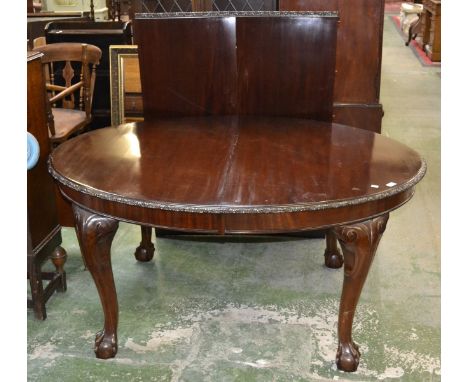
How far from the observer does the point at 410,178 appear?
1847 millimetres

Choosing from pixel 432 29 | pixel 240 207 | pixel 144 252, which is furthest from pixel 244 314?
pixel 432 29

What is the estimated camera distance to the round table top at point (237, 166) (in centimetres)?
170

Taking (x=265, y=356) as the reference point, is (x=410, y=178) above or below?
above

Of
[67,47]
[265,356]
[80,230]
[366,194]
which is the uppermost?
[67,47]

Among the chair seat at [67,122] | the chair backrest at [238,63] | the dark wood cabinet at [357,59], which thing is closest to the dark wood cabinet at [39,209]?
the chair backrest at [238,63]

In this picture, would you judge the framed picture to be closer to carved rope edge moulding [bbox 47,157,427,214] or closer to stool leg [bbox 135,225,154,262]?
stool leg [bbox 135,225,154,262]

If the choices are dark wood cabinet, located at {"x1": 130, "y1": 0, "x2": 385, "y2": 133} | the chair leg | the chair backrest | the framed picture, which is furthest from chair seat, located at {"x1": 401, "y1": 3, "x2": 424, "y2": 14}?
the chair leg

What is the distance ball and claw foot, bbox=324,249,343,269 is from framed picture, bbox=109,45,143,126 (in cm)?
201

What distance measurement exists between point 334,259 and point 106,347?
1259mm

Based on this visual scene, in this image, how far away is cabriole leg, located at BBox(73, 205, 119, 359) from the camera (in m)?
1.94

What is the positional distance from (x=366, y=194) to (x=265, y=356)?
87 cm

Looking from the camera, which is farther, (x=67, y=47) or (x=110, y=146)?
(x=67, y=47)

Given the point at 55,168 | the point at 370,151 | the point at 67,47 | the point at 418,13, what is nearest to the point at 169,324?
the point at 55,168

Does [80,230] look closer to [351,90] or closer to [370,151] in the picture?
[370,151]
